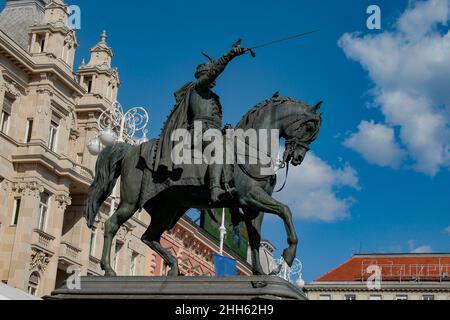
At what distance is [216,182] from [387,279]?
65732mm

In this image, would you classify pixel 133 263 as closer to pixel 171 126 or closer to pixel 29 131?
pixel 29 131

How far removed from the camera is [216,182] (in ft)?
33.4

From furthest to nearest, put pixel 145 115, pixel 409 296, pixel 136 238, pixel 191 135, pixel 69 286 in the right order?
1. pixel 409 296
2. pixel 136 238
3. pixel 145 115
4. pixel 191 135
5. pixel 69 286

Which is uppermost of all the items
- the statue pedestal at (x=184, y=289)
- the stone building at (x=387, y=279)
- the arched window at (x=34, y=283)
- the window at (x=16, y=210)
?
the stone building at (x=387, y=279)

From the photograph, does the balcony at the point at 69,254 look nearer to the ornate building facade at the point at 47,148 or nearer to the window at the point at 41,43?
the ornate building facade at the point at 47,148

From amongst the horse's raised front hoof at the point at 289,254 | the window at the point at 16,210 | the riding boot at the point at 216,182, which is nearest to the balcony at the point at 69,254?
the window at the point at 16,210

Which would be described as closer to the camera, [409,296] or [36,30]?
[36,30]

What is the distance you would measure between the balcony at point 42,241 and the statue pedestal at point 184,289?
24.3 meters

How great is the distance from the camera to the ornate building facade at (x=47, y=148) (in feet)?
109

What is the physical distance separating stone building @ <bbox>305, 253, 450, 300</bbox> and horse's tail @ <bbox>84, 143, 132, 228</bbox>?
197 ft
